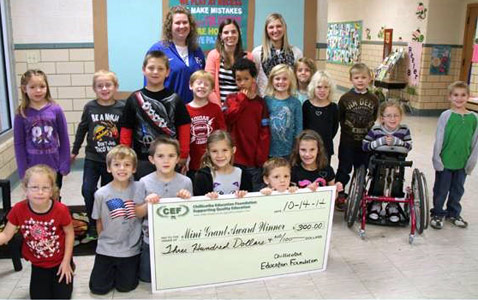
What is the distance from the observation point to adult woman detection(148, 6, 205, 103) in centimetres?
344

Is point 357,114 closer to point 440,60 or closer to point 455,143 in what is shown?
point 455,143

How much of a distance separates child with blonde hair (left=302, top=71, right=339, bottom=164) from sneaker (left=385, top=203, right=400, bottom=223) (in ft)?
2.27

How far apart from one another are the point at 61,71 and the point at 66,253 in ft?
9.90

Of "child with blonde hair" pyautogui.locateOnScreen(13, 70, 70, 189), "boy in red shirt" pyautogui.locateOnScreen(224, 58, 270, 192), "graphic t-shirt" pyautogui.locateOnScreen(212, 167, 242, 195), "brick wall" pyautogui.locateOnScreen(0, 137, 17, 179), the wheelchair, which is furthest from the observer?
"brick wall" pyautogui.locateOnScreen(0, 137, 17, 179)

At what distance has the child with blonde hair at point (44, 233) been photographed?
2.36 meters

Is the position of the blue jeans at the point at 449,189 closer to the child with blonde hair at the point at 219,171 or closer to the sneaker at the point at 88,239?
the child with blonde hair at the point at 219,171

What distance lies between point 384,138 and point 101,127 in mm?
2070

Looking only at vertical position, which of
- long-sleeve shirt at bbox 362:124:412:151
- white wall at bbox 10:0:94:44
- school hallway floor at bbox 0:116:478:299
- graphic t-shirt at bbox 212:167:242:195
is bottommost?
school hallway floor at bbox 0:116:478:299

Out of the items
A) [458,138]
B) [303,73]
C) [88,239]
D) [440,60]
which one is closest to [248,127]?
[303,73]

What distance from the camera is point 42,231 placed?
240 centimetres

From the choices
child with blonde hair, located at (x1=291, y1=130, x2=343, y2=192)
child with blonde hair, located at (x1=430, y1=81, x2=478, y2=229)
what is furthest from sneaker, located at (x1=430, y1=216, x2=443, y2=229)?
child with blonde hair, located at (x1=291, y1=130, x2=343, y2=192)

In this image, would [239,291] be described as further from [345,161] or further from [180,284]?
[345,161]

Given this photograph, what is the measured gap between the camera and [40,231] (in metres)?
2.40

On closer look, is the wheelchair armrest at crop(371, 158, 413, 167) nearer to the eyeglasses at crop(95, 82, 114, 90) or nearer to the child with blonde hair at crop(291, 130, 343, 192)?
the child with blonde hair at crop(291, 130, 343, 192)
